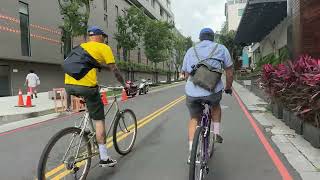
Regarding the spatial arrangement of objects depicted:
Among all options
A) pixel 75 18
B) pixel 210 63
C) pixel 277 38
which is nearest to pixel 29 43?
pixel 75 18

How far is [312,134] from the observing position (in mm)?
9102

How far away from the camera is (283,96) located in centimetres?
1249

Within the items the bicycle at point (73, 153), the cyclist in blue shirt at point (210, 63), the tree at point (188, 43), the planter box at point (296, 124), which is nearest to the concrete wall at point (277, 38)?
the planter box at point (296, 124)

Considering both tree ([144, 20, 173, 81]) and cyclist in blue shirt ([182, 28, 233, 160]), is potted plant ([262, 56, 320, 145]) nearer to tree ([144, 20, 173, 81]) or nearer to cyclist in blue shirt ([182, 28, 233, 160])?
cyclist in blue shirt ([182, 28, 233, 160])

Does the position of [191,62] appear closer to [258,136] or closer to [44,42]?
[258,136]

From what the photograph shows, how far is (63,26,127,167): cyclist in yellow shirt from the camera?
6676 mm

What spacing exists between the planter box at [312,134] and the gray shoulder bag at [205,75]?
3049mm

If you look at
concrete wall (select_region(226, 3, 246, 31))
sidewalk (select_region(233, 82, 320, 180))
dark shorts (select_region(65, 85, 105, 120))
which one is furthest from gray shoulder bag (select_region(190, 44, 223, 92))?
concrete wall (select_region(226, 3, 246, 31))

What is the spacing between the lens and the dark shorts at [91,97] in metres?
6.71

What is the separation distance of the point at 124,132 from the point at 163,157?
798 millimetres

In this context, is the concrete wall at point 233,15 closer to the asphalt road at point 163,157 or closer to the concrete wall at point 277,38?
the concrete wall at point 277,38

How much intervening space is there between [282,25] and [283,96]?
2650 centimetres

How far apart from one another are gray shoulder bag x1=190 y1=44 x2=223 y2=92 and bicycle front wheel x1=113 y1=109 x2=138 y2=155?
2.06 meters

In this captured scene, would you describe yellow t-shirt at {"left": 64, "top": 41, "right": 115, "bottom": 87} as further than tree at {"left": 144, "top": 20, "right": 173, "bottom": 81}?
No
